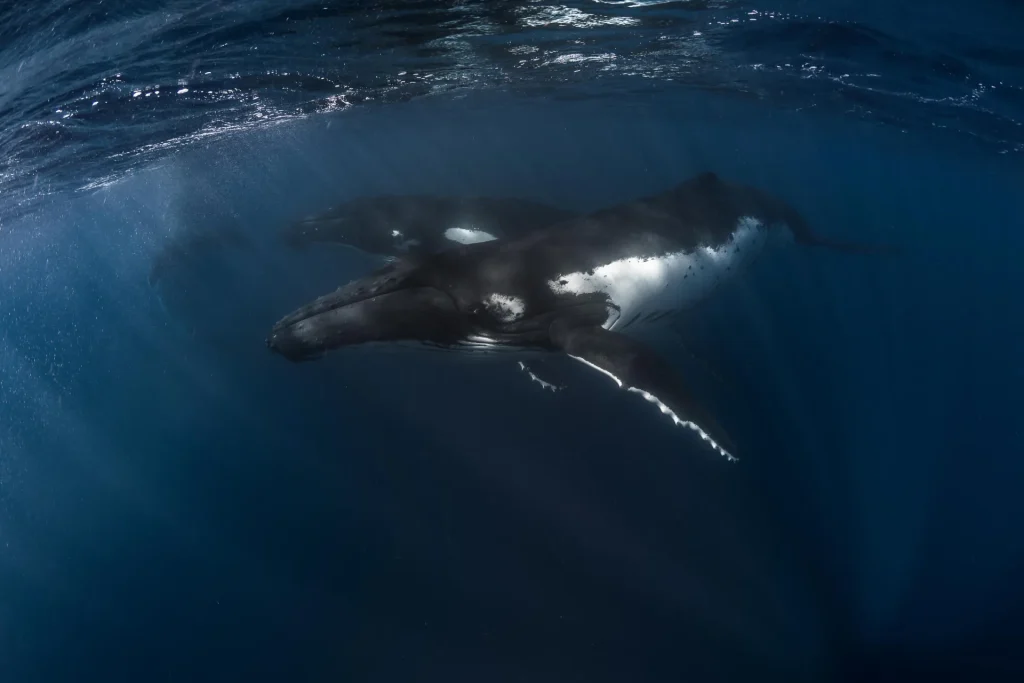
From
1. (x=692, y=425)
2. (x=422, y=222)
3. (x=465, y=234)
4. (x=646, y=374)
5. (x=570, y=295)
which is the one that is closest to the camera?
(x=692, y=425)

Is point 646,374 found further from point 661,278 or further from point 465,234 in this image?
point 465,234

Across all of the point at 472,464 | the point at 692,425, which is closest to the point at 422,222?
the point at 472,464

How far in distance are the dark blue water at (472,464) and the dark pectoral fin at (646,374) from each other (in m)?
3.17

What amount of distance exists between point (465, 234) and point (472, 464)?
20.9 ft

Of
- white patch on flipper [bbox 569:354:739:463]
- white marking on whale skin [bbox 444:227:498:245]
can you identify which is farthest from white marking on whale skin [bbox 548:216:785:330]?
white marking on whale skin [bbox 444:227:498:245]

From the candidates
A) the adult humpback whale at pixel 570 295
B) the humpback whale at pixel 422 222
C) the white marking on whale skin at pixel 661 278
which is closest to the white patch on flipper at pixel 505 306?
the adult humpback whale at pixel 570 295

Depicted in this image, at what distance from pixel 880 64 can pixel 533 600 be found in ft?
57.1

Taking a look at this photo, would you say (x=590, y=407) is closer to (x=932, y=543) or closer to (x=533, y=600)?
(x=533, y=600)

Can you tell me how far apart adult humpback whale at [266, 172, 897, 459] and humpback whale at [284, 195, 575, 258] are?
523 cm

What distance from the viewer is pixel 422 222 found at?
16.4m

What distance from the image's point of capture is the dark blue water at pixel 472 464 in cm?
1071

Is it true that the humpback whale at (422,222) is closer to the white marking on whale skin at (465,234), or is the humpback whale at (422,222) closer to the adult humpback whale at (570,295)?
the white marking on whale skin at (465,234)

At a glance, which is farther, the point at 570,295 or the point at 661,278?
the point at 661,278

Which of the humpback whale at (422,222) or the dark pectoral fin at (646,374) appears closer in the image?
the dark pectoral fin at (646,374)
